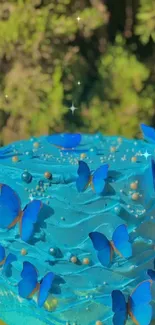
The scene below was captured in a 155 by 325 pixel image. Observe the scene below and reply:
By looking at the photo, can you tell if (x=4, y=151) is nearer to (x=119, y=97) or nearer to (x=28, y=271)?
(x=28, y=271)

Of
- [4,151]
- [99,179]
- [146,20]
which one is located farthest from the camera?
[146,20]

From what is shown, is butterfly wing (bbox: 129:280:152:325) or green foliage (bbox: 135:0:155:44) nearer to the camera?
butterfly wing (bbox: 129:280:152:325)

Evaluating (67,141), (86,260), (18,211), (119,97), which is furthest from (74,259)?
(119,97)

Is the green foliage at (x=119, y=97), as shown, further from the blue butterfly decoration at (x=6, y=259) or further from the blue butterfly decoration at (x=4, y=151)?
the blue butterfly decoration at (x=6, y=259)

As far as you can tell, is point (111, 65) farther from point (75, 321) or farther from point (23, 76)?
point (75, 321)

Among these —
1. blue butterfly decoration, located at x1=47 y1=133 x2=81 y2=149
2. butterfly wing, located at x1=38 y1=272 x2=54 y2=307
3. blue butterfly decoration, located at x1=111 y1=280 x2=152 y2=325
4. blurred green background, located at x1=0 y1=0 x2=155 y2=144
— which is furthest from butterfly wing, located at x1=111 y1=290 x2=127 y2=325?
blurred green background, located at x1=0 y1=0 x2=155 y2=144

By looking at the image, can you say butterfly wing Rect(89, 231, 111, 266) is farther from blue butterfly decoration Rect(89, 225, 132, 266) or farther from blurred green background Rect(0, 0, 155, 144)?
blurred green background Rect(0, 0, 155, 144)
